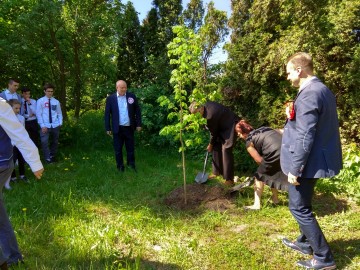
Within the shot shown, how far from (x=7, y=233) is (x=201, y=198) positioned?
2739 millimetres

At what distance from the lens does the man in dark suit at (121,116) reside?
653cm

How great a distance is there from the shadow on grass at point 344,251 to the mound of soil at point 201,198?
151 cm

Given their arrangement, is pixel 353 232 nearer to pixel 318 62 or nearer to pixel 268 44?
pixel 318 62

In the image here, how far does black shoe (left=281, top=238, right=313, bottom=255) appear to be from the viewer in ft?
11.2

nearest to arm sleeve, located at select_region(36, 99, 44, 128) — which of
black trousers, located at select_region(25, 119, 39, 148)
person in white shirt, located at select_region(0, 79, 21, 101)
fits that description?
black trousers, located at select_region(25, 119, 39, 148)

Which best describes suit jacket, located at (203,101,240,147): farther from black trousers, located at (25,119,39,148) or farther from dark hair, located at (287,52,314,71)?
black trousers, located at (25,119,39,148)

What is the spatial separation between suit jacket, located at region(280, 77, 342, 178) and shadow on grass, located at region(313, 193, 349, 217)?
1.73 m

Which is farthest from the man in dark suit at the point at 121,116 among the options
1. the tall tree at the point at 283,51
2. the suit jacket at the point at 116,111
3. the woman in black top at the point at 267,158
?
the woman in black top at the point at 267,158

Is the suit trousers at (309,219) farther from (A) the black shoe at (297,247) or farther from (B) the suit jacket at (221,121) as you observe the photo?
(B) the suit jacket at (221,121)

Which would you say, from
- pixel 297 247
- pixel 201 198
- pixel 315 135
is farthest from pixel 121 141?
pixel 315 135

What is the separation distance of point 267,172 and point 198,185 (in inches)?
52.9

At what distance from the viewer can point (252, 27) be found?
6.87 metres

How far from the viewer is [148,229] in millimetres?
4078

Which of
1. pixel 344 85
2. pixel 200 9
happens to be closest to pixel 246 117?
pixel 344 85
